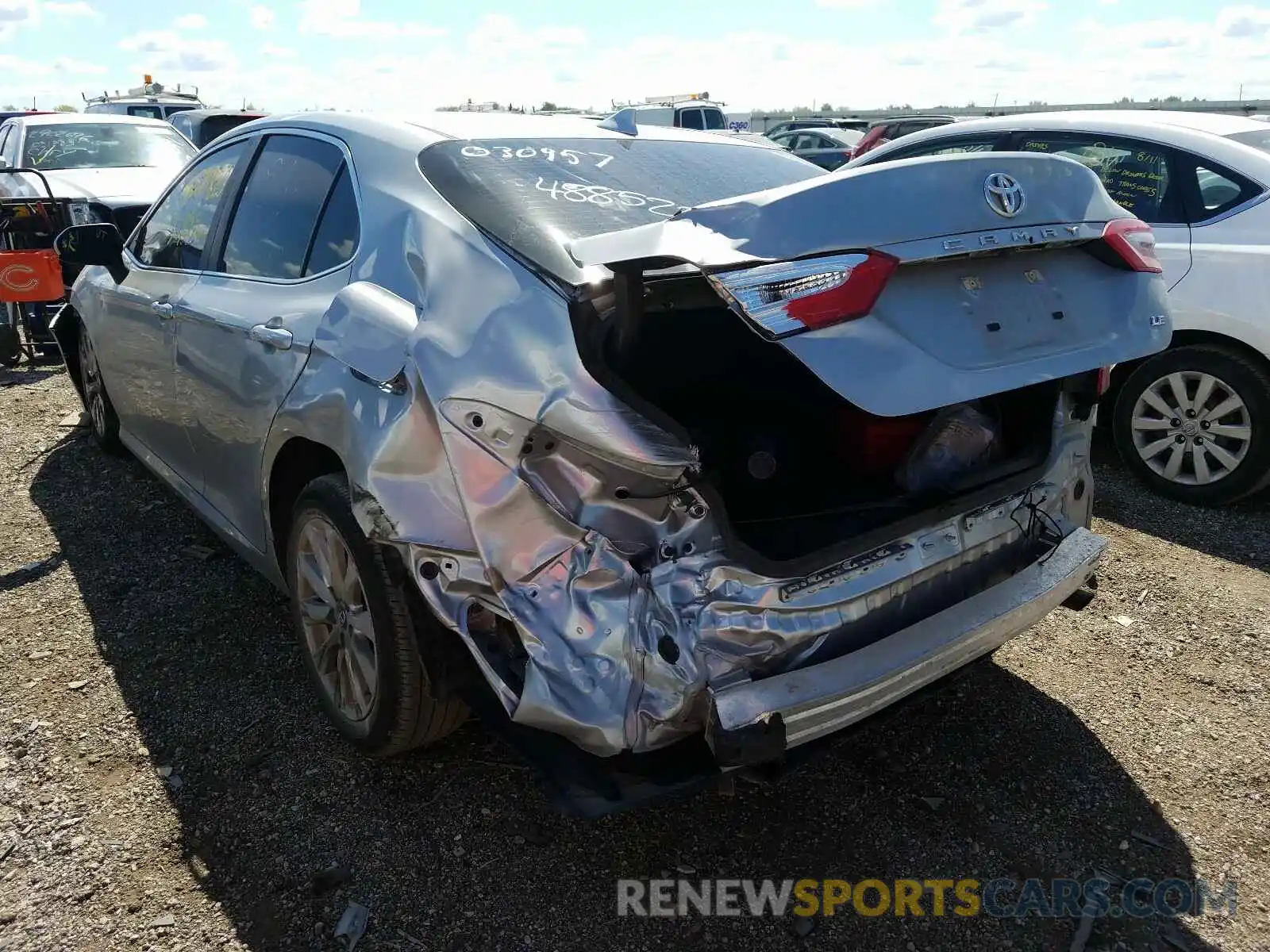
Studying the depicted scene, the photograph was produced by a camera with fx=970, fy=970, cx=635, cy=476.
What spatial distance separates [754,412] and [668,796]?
1.14m

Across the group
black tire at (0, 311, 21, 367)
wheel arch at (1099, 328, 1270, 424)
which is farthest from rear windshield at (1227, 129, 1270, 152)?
black tire at (0, 311, 21, 367)

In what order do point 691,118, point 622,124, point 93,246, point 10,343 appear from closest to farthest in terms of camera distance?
point 622,124, point 93,246, point 10,343, point 691,118

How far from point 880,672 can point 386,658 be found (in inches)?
48.6

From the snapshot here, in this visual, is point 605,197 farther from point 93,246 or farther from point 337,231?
point 93,246

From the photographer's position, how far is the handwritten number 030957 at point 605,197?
2.62m

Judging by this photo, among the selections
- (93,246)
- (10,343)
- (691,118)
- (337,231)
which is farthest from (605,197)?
(691,118)

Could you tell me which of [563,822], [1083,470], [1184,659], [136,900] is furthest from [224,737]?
[1184,659]

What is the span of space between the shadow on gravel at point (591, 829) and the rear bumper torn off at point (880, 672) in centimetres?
23

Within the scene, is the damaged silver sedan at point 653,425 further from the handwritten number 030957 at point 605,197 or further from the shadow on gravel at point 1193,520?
the shadow on gravel at point 1193,520

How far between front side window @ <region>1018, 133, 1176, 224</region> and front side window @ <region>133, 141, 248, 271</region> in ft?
12.4

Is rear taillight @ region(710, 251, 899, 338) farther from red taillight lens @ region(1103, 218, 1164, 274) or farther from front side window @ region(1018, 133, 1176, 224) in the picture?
front side window @ region(1018, 133, 1176, 224)

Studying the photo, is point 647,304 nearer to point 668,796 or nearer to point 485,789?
point 668,796

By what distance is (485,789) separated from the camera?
2.73 meters

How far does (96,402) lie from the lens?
523 cm
